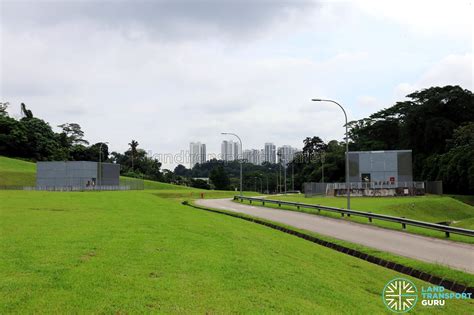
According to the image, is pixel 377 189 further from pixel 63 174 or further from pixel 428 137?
pixel 63 174

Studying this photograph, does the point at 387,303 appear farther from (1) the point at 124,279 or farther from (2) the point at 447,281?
(1) the point at 124,279

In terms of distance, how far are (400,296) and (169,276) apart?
490cm

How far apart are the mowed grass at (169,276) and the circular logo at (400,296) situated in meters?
0.22

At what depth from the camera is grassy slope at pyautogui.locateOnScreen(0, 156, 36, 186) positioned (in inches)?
3420

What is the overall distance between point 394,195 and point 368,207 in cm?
2059

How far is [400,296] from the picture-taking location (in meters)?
9.41

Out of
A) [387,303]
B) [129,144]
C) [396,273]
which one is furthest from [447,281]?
[129,144]

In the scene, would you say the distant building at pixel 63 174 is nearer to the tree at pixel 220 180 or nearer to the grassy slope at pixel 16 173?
the grassy slope at pixel 16 173

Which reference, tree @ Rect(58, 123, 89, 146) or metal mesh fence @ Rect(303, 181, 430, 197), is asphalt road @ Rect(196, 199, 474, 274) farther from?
tree @ Rect(58, 123, 89, 146)

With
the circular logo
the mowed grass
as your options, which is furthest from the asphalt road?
the circular logo

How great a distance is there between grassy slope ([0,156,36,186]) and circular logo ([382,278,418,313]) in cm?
8643

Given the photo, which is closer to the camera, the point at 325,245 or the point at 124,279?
the point at 124,279

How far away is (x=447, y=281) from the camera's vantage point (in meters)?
11.6

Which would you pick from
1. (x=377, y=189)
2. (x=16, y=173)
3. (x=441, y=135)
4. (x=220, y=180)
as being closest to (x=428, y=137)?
(x=441, y=135)
